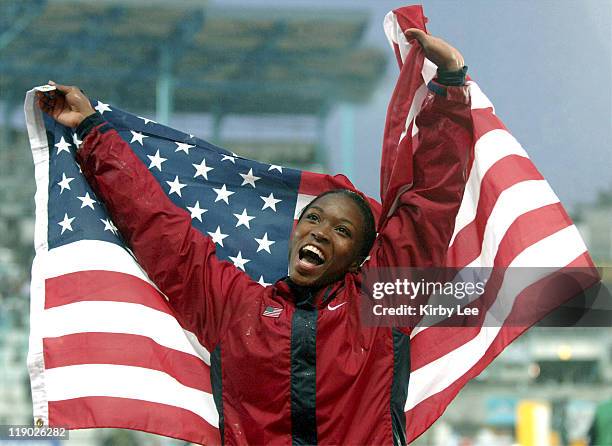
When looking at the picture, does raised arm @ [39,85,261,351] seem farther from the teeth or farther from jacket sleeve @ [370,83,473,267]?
jacket sleeve @ [370,83,473,267]

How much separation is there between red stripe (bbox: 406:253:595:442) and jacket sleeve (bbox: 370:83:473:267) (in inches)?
6.0

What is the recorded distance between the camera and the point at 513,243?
1636 millimetres

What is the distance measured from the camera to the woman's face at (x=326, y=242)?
1.51 meters

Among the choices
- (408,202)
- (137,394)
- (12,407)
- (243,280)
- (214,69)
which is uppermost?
(214,69)

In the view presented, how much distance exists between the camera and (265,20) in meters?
3.52

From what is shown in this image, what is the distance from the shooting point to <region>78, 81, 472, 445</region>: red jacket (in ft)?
4.75

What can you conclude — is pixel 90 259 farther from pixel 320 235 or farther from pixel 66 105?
pixel 320 235

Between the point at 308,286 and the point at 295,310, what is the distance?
0.16 ft

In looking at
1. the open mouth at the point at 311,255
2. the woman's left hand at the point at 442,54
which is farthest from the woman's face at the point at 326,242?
the woman's left hand at the point at 442,54

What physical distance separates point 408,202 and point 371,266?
115 mm

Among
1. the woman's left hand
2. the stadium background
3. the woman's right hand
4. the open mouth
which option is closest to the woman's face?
the open mouth

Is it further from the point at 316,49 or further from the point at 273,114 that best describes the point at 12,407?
the point at 316,49

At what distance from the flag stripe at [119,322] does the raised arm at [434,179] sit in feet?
1.11

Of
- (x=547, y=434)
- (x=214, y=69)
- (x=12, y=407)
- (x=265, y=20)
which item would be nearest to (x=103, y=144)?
(x=265, y=20)
